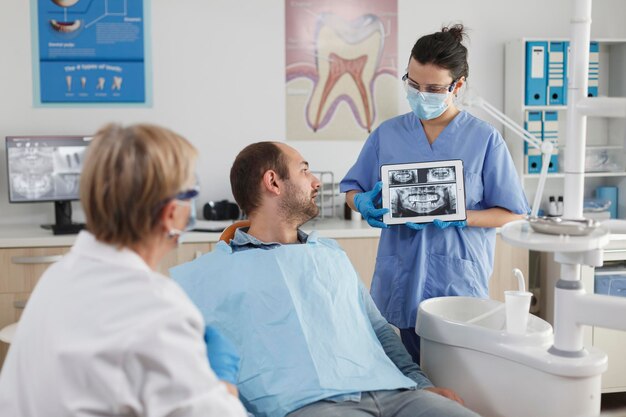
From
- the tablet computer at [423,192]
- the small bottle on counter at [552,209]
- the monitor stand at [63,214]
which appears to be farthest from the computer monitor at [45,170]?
the small bottle on counter at [552,209]

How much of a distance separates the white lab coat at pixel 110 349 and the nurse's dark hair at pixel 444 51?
1302 mm

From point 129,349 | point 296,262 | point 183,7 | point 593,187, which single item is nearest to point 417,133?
point 296,262

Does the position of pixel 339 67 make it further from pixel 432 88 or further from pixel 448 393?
pixel 448 393

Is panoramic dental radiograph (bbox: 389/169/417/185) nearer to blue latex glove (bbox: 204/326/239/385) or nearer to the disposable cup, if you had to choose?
the disposable cup

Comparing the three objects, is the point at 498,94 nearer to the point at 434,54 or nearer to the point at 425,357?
the point at 434,54

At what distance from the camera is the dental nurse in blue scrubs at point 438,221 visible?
7.11 feet

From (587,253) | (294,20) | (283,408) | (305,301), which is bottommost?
(283,408)

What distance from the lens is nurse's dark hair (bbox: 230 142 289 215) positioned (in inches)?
76.4

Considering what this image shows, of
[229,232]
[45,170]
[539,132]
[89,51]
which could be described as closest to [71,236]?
[45,170]

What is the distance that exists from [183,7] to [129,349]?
2.88 meters

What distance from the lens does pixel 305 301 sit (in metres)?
1.80

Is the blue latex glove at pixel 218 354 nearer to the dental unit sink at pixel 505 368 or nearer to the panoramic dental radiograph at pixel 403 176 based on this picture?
the dental unit sink at pixel 505 368

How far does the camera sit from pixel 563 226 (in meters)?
1.37

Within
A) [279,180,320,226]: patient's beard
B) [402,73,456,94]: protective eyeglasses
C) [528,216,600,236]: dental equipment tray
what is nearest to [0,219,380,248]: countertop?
[402,73,456,94]: protective eyeglasses
